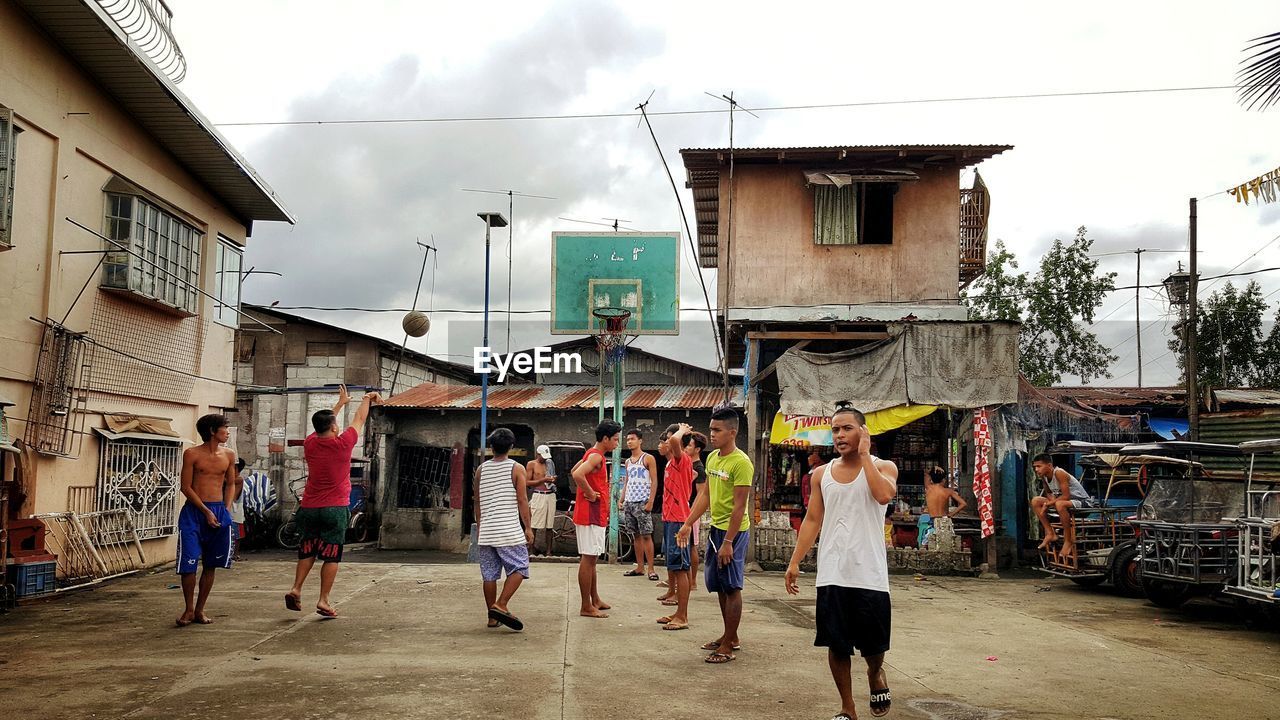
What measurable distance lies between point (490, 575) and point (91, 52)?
754 centimetres

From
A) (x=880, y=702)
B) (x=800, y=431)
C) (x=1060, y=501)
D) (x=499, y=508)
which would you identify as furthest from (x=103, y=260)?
(x=1060, y=501)

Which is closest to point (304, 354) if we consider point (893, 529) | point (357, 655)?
point (893, 529)

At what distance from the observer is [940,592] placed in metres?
11.7

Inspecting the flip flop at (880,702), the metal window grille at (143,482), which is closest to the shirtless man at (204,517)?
the metal window grille at (143,482)

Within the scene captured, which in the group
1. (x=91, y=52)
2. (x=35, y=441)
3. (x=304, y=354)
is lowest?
(x=35, y=441)

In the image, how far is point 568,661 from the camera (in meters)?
6.27

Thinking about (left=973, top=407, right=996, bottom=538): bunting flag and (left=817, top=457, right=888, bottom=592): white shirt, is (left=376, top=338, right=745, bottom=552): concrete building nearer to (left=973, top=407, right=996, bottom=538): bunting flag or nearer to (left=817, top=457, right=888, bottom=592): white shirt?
(left=973, top=407, right=996, bottom=538): bunting flag

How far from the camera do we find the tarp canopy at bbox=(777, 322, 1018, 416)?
1459 cm

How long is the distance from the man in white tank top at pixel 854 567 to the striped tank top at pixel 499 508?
306cm

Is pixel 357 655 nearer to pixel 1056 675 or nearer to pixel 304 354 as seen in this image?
pixel 1056 675

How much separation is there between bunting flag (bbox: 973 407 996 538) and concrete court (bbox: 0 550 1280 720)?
12.9ft

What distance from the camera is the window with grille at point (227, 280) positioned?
48.0ft

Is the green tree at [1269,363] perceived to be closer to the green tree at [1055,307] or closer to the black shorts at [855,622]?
the green tree at [1055,307]

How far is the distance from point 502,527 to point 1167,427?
17198 millimetres
